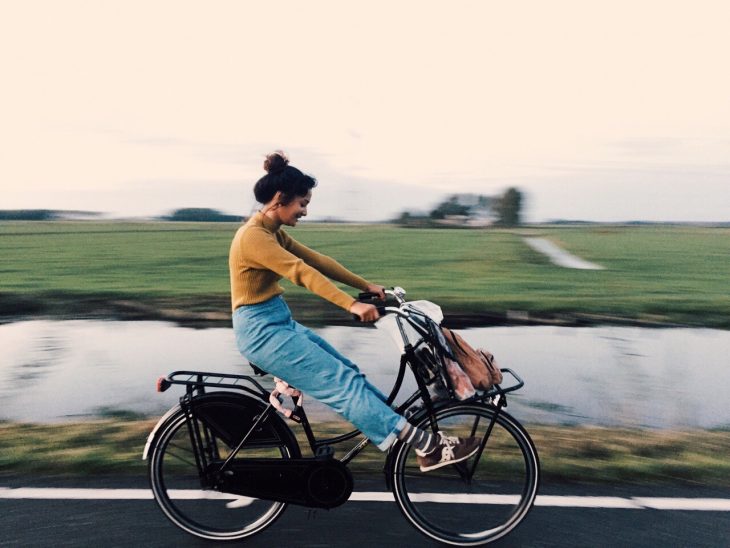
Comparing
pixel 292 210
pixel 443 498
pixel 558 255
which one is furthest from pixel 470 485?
pixel 558 255

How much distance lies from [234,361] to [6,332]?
398 cm

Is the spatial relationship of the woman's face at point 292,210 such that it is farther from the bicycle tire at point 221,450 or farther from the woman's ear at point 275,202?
the bicycle tire at point 221,450

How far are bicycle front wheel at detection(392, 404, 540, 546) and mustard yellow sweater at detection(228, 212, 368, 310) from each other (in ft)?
2.55

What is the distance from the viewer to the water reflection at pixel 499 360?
17.1 feet

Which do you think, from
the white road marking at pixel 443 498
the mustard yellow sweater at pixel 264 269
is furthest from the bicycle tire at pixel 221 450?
the mustard yellow sweater at pixel 264 269

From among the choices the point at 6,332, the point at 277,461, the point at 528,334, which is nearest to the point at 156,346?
the point at 6,332

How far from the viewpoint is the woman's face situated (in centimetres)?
287

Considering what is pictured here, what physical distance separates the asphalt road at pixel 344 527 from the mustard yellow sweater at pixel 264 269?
3.50ft

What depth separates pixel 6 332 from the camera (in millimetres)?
8977

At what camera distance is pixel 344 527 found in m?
3.10

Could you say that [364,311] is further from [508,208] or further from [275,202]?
[508,208]

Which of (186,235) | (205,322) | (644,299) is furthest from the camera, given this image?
(186,235)

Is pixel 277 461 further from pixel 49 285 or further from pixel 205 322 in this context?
pixel 49 285

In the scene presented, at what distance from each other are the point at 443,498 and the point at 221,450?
1.05 m
